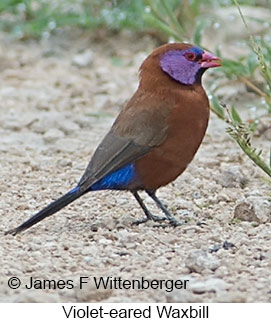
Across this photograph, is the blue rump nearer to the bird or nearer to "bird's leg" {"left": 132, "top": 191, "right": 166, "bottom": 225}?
the bird

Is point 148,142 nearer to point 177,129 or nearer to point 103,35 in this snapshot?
point 177,129

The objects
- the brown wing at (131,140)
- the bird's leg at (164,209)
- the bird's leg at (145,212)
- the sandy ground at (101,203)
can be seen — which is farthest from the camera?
the bird's leg at (145,212)

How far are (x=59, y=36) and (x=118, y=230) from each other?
4.39 meters

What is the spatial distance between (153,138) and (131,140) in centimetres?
11

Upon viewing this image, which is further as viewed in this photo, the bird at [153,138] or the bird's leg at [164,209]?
the bird's leg at [164,209]

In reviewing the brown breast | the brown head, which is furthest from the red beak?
the brown breast

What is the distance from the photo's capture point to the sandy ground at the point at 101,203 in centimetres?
411

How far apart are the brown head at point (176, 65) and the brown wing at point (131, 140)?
0.43 feet

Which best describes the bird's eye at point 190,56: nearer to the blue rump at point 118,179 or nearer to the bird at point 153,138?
the bird at point 153,138

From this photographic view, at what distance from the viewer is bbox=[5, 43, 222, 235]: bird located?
193 inches

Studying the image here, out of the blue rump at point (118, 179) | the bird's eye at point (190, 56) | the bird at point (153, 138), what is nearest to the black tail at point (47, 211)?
the bird at point (153, 138)

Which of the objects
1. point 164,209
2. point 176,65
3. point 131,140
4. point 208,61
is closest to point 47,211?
point 131,140

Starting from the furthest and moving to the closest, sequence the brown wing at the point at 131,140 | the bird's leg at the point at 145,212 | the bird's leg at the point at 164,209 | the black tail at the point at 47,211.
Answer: the bird's leg at the point at 145,212, the bird's leg at the point at 164,209, the brown wing at the point at 131,140, the black tail at the point at 47,211

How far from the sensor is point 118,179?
495 cm
